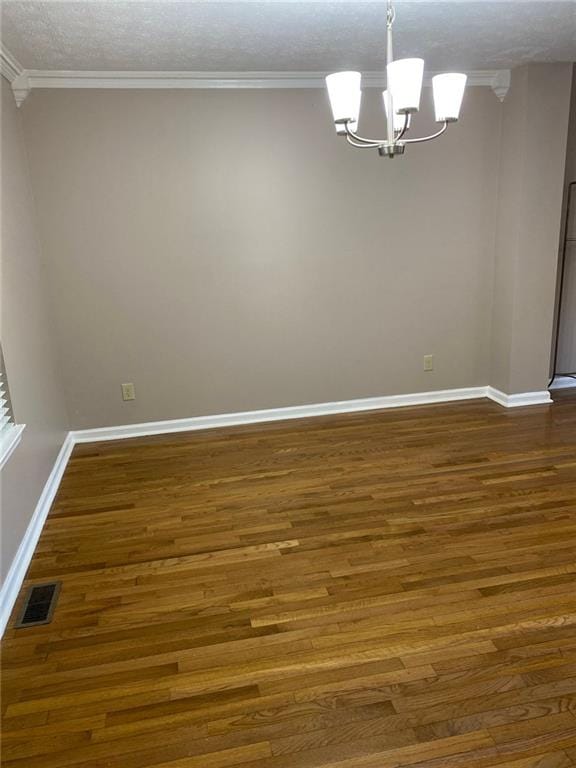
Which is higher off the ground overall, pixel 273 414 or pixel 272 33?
pixel 272 33

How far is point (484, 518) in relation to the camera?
116 inches


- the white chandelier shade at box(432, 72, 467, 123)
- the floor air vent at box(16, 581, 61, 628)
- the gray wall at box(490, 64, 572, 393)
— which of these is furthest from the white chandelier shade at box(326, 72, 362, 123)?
the gray wall at box(490, 64, 572, 393)

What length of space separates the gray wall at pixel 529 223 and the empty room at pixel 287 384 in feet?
0.07

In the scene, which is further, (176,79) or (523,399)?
(523,399)

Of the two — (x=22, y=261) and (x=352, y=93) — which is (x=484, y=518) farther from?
(x=22, y=261)

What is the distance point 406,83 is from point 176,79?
7.68ft

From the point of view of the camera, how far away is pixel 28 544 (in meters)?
2.76

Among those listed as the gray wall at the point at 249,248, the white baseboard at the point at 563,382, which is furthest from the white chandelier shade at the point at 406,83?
the white baseboard at the point at 563,382

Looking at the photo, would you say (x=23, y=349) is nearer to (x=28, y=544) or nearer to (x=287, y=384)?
(x=28, y=544)

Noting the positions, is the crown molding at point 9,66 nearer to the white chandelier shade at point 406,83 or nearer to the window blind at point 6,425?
the window blind at point 6,425

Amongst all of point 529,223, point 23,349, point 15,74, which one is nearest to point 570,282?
point 529,223

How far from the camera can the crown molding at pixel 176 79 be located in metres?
3.57

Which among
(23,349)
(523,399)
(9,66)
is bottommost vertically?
(523,399)

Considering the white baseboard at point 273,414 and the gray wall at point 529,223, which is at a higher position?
the gray wall at point 529,223
